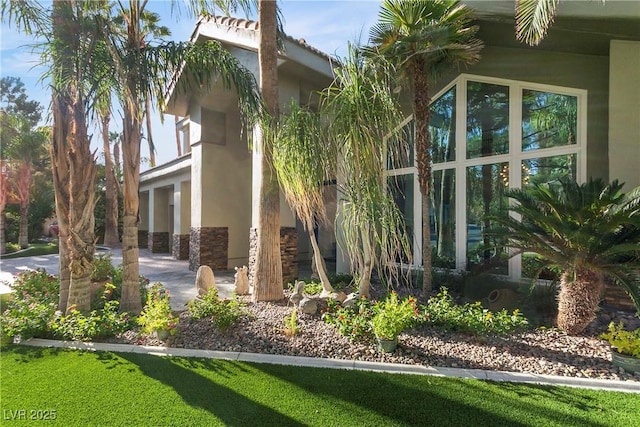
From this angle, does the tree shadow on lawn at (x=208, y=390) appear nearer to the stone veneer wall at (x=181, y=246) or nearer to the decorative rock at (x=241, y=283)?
the decorative rock at (x=241, y=283)

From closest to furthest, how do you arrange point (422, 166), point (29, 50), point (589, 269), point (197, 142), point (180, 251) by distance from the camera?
point (589, 269) < point (29, 50) < point (422, 166) < point (197, 142) < point (180, 251)

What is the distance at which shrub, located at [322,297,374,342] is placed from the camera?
15.2 ft

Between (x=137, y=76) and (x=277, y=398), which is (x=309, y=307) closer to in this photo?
(x=277, y=398)

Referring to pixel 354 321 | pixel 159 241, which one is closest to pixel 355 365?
pixel 354 321

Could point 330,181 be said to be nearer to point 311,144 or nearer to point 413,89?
point 311,144

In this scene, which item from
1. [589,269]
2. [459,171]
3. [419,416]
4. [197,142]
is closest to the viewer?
[419,416]

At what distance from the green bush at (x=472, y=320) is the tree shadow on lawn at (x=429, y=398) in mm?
1170

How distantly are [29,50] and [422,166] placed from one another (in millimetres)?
7482

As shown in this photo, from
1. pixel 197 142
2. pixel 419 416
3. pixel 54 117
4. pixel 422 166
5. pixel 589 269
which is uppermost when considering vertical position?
pixel 197 142

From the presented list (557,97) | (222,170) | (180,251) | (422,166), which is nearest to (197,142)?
(222,170)

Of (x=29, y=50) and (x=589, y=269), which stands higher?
(x=29, y=50)

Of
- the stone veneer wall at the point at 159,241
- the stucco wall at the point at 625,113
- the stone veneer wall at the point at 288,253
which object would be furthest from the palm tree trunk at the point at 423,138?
the stone veneer wall at the point at 159,241

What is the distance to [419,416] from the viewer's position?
304cm

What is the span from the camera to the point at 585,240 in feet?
14.8
